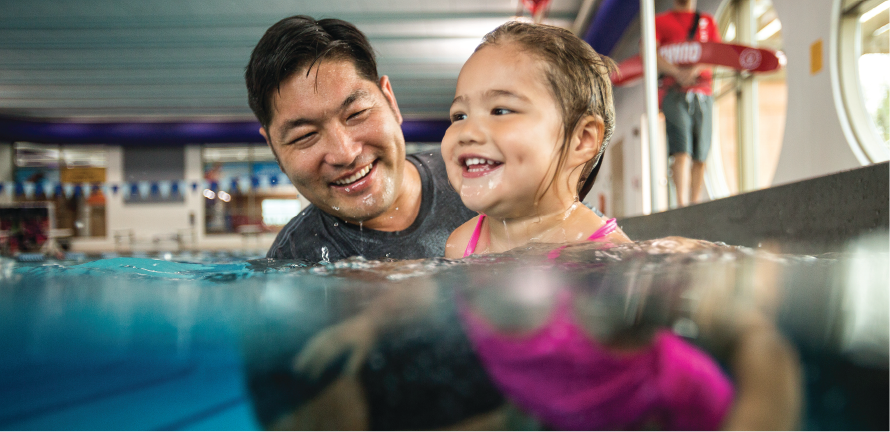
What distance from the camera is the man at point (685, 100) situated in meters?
4.66

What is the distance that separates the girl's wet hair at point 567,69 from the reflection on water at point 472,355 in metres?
0.73

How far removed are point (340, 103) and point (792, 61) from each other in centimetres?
499

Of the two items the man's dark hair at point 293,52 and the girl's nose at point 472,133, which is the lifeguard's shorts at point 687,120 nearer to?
the man's dark hair at point 293,52

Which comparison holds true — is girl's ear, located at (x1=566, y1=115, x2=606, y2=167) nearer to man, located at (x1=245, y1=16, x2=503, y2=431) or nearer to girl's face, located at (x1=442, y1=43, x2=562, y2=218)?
girl's face, located at (x1=442, y1=43, x2=562, y2=218)

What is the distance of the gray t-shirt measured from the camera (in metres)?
2.23

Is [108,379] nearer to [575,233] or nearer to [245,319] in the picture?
[245,319]

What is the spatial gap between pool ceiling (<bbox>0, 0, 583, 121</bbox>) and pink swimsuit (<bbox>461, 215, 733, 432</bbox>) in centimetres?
783

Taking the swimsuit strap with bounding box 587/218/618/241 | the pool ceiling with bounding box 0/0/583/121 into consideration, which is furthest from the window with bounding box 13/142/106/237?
the swimsuit strap with bounding box 587/218/618/241

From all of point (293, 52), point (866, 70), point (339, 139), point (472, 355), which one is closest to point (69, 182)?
point (293, 52)

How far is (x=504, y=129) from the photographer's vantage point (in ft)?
4.85

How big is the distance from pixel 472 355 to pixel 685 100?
4.81 m

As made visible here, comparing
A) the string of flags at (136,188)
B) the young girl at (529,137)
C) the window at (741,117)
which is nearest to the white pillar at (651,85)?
the young girl at (529,137)

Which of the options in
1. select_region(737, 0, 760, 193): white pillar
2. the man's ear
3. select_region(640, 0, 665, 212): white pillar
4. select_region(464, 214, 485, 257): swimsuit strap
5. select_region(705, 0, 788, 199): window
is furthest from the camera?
select_region(705, 0, 788, 199): window

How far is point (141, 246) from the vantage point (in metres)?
16.7
